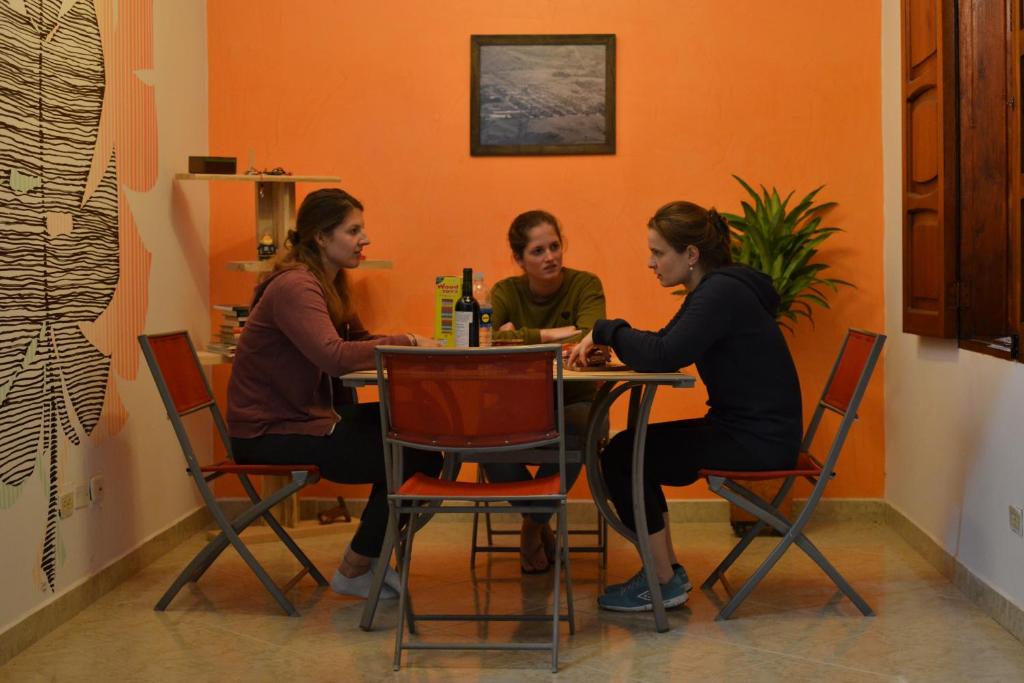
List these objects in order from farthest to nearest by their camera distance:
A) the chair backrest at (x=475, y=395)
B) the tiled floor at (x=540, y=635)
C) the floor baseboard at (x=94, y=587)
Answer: the floor baseboard at (x=94, y=587)
the tiled floor at (x=540, y=635)
the chair backrest at (x=475, y=395)

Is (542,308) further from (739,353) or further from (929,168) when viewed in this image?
(929,168)

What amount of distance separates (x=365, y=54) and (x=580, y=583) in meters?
2.57

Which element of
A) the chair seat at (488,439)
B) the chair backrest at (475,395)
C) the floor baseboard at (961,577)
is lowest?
the floor baseboard at (961,577)

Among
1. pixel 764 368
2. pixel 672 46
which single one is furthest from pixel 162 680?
pixel 672 46

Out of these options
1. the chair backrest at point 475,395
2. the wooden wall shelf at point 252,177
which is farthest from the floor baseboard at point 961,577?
the wooden wall shelf at point 252,177

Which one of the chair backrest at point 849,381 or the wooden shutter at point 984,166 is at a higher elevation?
the wooden shutter at point 984,166

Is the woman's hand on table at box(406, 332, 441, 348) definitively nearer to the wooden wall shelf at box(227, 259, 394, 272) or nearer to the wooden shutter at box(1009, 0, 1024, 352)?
the wooden wall shelf at box(227, 259, 394, 272)

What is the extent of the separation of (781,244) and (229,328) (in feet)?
7.68

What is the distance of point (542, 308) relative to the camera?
15.4 ft

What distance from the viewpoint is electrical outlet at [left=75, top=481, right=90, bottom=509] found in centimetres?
405

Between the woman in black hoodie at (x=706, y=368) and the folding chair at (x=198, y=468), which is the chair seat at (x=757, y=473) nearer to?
the woman in black hoodie at (x=706, y=368)

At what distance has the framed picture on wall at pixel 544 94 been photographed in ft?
17.7

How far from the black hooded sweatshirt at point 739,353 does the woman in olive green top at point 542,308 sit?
1.97 feet

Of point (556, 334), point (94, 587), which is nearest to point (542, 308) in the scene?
point (556, 334)
